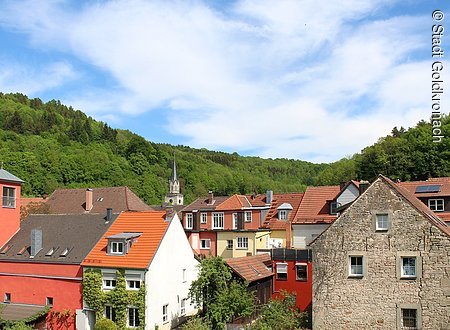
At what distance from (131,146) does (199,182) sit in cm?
2473

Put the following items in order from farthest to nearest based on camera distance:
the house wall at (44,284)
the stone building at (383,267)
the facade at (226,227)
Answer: the facade at (226,227) < the house wall at (44,284) < the stone building at (383,267)

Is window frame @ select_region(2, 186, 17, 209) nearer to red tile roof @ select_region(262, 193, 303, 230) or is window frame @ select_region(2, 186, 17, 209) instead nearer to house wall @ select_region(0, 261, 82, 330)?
house wall @ select_region(0, 261, 82, 330)

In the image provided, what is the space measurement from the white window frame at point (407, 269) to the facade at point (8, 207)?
91.1 feet

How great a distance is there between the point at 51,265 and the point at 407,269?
876 inches

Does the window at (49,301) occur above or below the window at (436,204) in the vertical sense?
below

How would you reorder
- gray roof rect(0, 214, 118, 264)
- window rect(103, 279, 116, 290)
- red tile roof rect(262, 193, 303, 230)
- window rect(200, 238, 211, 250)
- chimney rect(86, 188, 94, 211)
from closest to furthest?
window rect(103, 279, 116, 290) < gray roof rect(0, 214, 118, 264) < red tile roof rect(262, 193, 303, 230) < window rect(200, 238, 211, 250) < chimney rect(86, 188, 94, 211)

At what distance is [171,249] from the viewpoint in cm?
3050

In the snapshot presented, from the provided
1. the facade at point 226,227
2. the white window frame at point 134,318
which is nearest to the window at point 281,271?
the white window frame at point 134,318

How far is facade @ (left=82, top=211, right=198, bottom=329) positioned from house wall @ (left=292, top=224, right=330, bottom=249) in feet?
43.0

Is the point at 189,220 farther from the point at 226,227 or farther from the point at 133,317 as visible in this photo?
the point at 133,317

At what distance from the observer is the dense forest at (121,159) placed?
69438 millimetres

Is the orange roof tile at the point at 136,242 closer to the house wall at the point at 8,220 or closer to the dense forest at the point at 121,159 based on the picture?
the house wall at the point at 8,220

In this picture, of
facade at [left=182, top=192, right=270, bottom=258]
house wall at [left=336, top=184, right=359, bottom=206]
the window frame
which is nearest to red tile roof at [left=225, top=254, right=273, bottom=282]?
house wall at [left=336, top=184, right=359, bottom=206]

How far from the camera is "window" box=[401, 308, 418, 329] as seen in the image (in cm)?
2384
